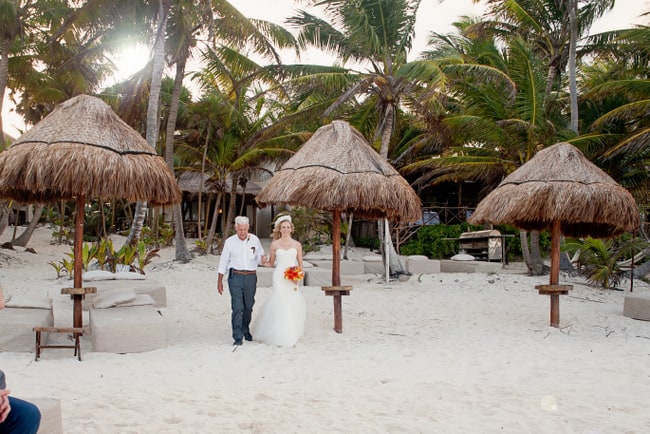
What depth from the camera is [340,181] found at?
257 inches

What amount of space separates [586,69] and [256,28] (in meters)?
15.2

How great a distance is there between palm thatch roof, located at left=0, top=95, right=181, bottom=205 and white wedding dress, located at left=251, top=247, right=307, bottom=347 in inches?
58.6

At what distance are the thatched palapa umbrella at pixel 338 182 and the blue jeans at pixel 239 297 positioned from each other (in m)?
1.16

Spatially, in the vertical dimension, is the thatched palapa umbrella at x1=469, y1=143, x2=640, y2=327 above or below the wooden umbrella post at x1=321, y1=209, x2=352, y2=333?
above

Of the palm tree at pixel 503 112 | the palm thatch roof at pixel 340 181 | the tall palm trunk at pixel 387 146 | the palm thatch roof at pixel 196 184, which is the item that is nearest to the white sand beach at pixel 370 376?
the palm thatch roof at pixel 340 181

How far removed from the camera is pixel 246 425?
345 centimetres

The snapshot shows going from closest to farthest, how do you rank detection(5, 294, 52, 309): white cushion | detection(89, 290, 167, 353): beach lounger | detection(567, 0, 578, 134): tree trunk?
detection(89, 290, 167, 353): beach lounger
detection(5, 294, 52, 309): white cushion
detection(567, 0, 578, 134): tree trunk

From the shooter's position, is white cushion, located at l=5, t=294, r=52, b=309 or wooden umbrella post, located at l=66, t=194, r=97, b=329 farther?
white cushion, located at l=5, t=294, r=52, b=309

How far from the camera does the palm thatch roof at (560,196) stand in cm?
685

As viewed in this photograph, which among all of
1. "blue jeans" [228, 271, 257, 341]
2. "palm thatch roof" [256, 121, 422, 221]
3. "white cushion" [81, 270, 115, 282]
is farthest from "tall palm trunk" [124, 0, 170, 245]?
"blue jeans" [228, 271, 257, 341]

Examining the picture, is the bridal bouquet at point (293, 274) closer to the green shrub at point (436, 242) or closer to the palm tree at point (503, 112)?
the palm tree at point (503, 112)

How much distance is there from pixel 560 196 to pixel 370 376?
366cm

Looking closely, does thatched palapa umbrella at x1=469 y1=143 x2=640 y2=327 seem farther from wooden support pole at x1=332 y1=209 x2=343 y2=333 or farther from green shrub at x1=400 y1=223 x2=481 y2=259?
green shrub at x1=400 y1=223 x2=481 y2=259

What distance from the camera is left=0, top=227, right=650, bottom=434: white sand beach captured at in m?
3.58
